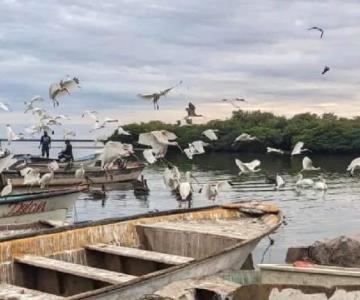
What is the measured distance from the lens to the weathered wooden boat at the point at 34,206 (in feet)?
67.6

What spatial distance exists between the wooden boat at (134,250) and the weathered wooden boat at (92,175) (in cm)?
2133

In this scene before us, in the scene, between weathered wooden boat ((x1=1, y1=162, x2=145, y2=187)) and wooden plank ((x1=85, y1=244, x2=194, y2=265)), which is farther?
weathered wooden boat ((x1=1, y1=162, x2=145, y2=187))

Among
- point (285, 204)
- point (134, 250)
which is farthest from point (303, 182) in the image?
point (134, 250)

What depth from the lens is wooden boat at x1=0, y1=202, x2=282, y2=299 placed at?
11.0m

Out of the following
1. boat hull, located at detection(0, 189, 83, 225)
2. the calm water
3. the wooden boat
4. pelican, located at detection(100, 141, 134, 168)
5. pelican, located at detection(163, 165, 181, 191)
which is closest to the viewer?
the wooden boat

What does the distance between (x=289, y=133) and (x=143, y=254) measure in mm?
87131

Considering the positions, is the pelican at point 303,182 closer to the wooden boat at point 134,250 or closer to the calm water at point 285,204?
the calm water at point 285,204

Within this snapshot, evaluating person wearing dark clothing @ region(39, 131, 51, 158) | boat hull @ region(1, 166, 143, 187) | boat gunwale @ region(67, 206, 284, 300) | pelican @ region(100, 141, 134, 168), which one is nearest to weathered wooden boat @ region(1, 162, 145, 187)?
boat hull @ region(1, 166, 143, 187)

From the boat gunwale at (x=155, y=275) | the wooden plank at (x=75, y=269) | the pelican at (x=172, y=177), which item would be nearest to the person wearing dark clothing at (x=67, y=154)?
the pelican at (x=172, y=177)

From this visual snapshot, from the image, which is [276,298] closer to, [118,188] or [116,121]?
[116,121]

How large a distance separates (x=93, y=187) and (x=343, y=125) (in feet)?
211

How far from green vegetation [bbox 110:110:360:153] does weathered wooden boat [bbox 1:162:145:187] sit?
43.4m

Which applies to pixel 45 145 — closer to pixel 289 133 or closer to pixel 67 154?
pixel 67 154

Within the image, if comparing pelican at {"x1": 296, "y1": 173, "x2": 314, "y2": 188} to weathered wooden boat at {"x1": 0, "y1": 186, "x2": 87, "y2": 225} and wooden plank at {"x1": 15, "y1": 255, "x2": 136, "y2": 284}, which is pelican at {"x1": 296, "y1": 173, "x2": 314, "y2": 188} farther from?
wooden plank at {"x1": 15, "y1": 255, "x2": 136, "y2": 284}
